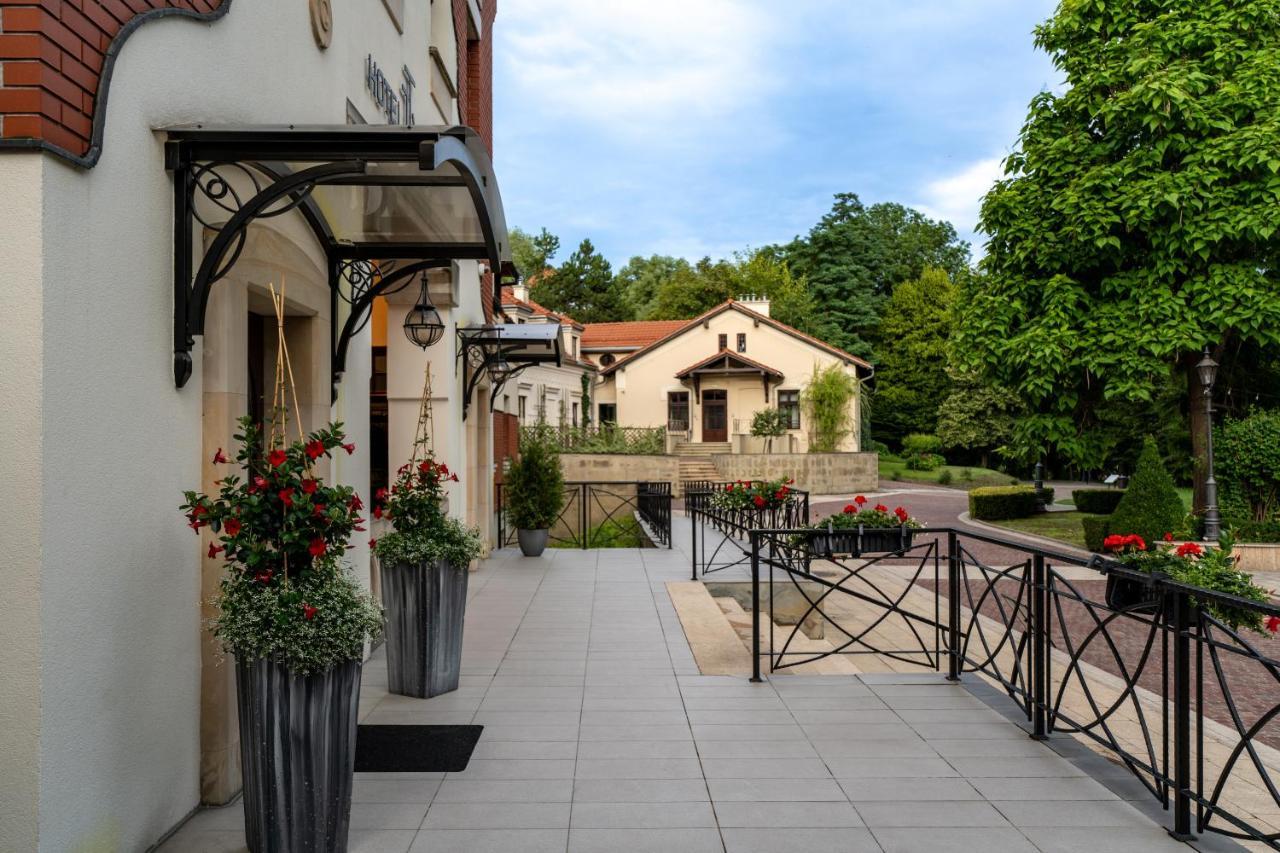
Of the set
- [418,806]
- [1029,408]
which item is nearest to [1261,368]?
[1029,408]

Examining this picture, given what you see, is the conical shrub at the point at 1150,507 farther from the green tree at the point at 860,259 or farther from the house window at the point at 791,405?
the green tree at the point at 860,259

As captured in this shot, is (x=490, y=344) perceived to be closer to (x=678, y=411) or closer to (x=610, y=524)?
(x=610, y=524)

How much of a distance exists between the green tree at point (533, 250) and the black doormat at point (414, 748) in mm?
62037

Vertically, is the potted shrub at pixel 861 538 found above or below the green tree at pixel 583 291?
below

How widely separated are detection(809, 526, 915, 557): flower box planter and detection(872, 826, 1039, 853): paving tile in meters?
3.32

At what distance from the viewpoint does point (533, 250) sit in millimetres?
70188

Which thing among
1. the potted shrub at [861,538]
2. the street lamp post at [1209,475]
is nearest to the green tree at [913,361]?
the street lamp post at [1209,475]

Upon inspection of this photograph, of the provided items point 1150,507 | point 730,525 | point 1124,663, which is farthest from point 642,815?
point 1150,507

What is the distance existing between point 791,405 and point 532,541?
2732cm

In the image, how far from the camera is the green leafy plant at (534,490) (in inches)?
547

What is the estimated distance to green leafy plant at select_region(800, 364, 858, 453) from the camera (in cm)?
3812

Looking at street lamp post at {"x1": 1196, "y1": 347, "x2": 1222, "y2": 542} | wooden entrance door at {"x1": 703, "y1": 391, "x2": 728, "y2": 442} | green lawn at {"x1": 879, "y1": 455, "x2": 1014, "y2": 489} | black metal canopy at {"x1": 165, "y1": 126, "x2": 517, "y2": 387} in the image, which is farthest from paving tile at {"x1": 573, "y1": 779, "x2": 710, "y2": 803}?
wooden entrance door at {"x1": 703, "y1": 391, "x2": 728, "y2": 442}

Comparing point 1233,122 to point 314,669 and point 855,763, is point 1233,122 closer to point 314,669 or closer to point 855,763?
point 855,763

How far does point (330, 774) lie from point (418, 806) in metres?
0.84
